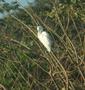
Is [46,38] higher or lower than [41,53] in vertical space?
higher

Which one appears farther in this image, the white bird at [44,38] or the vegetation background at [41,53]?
the vegetation background at [41,53]

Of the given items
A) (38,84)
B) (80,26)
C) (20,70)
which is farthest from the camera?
(80,26)

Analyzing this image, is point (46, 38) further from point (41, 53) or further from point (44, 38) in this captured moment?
point (41, 53)

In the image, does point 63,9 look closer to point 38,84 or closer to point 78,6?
point 78,6

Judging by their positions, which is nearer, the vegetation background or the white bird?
the white bird

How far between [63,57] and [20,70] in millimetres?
885

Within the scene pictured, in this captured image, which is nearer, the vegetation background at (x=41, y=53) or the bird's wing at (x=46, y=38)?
the bird's wing at (x=46, y=38)

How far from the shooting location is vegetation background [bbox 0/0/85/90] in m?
4.60

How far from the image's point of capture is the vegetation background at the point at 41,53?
181 inches

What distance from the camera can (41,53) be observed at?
→ 488cm

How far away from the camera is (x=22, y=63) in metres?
5.80

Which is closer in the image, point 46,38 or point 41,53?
point 46,38

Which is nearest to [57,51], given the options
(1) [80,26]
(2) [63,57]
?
(2) [63,57]

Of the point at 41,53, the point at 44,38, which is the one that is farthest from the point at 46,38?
the point at 41,53
